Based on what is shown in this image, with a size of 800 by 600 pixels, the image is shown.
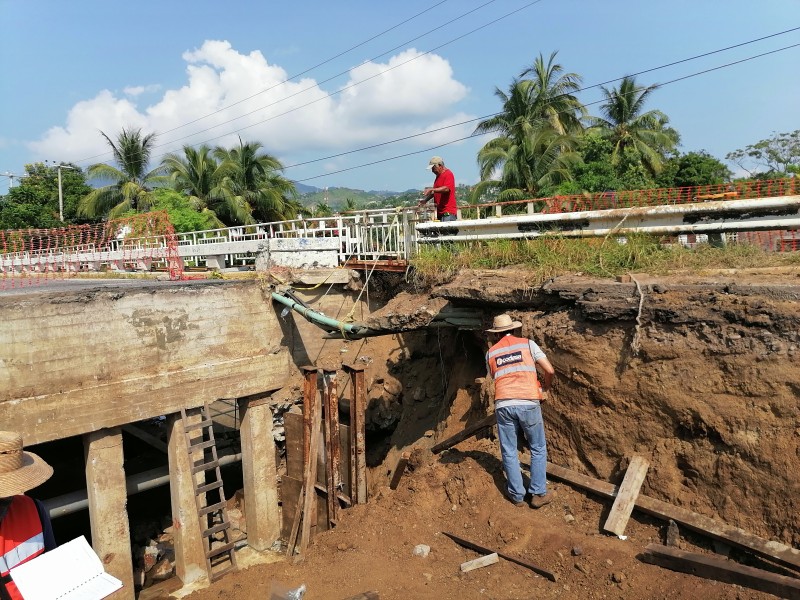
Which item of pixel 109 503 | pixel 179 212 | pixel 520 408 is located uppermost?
pixel 179 212

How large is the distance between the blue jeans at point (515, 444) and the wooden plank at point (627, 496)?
2.31 ft

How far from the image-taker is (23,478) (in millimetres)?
3240

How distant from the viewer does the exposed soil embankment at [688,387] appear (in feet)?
15.0

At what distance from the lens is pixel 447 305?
755 cm

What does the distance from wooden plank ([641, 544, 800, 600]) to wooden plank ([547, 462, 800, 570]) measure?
162 mm

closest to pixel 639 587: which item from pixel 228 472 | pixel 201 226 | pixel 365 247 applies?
pixel 365 247

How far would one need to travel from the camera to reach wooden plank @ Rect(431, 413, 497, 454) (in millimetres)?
6539

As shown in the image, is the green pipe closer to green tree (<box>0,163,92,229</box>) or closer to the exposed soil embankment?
the exposed soil embankment

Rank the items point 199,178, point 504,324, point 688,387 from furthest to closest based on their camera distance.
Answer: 1. point 199,178
2. point 504,324
3. point 688,387

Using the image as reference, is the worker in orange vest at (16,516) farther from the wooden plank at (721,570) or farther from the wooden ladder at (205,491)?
the wooden ladder at (205,491)

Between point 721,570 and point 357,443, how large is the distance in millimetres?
4576

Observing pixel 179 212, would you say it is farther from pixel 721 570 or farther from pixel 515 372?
pixel 721 570

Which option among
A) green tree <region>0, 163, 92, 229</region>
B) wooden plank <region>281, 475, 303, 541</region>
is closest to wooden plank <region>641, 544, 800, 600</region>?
wooden plank <region>281, 475, 303, 541</region>

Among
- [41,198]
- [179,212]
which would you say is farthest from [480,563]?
[41,198]
